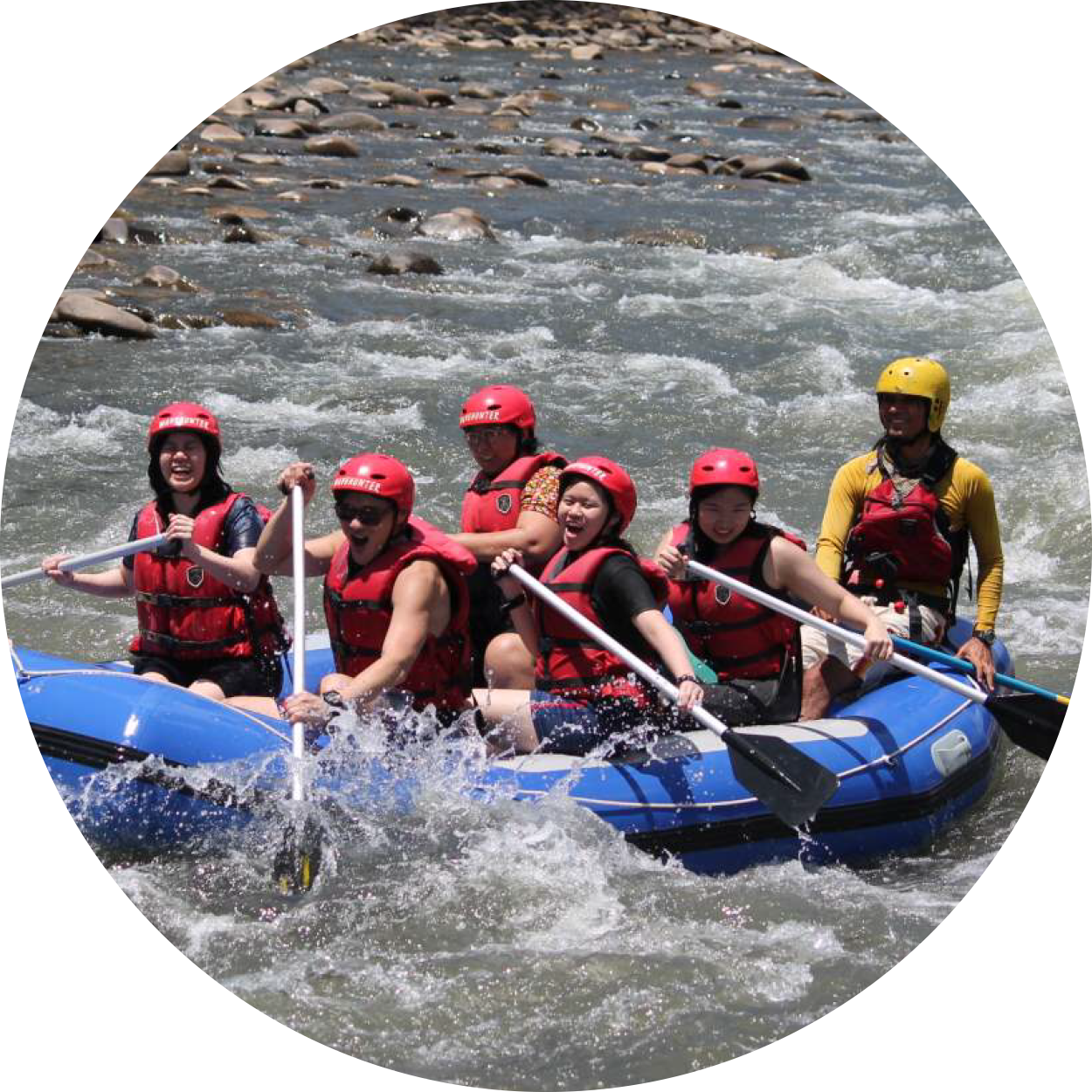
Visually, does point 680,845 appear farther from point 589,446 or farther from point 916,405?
point 589,446

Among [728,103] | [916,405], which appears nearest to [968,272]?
[728,103]

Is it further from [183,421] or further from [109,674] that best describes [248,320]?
[109,674]

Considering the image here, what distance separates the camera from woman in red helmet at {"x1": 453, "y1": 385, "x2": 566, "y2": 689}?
6.27 metres

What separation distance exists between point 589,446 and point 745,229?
4.85 m

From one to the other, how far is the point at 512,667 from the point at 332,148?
1200 cm

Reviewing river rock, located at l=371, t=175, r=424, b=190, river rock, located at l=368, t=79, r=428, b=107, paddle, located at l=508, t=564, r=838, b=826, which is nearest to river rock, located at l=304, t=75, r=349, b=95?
river rock, located at l=368, t=79, r=428, b=107

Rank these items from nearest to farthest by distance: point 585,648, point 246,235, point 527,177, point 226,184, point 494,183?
point 585,648, point 246,235, point 226,184, point 494,183, point 527,177

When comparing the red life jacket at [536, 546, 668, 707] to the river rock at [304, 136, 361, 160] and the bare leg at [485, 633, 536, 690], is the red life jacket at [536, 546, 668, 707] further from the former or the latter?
the river rock at [304, 136, 361, 160]

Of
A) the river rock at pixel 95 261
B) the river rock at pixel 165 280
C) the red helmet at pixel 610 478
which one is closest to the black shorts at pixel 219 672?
the red helmet at pixel 610 478

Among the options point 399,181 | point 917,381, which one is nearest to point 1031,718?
point 917,381

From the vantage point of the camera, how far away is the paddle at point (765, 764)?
5672 millimetres

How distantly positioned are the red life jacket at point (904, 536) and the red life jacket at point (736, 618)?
24.2 inches

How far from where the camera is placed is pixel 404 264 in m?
13.8

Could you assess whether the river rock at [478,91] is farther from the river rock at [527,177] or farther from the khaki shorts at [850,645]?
the khaki shorts at [850,645]
